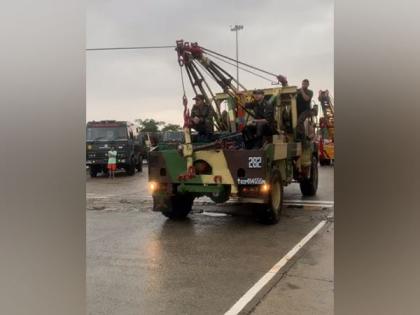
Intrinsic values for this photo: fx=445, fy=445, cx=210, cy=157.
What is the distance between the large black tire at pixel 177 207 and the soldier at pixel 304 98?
2675 millimetres

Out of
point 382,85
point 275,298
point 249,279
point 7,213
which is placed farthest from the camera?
point 249,279

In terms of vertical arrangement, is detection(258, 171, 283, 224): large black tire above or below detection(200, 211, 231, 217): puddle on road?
above

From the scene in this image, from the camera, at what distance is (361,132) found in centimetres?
107

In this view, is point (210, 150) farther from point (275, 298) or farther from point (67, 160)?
point (67, 160)

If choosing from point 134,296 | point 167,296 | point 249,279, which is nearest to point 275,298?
point 249,279

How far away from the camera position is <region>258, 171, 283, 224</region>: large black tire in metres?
6.30

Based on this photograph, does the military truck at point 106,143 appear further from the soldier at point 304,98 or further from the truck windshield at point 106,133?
the soldier at point 304,98

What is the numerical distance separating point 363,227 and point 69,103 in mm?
928

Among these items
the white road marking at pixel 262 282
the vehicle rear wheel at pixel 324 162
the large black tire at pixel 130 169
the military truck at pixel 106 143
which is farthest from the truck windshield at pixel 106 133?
the white road marking at pixel 262 282

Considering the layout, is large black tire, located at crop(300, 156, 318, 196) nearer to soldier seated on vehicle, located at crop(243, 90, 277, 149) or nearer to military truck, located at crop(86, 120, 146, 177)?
soldier seated on vehicle, located at crop(243, 90, 277, 149)

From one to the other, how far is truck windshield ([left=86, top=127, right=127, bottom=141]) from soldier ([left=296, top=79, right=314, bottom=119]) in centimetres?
941

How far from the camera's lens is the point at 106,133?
16.2 metres

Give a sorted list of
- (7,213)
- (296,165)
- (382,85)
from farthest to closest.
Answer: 1. (296,165)
2. (7,213)
3. (382,85)

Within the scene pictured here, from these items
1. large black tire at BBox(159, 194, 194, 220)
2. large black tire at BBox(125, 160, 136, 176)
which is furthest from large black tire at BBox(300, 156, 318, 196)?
large black tire at BBox(125, 160, 136, 176)
